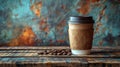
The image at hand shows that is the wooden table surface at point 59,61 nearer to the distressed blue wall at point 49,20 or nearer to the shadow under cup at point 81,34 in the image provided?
the shadow under cup at point 81,34

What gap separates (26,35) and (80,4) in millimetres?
453

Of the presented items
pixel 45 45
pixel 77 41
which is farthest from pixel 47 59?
pixel 45 45

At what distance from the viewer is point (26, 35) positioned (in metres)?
1.94

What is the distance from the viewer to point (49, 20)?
194 centimetres

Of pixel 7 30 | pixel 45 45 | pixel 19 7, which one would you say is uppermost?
pixel 19 7

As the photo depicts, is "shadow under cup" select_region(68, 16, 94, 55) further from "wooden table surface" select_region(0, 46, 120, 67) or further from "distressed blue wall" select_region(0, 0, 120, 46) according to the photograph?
"distressed blue wall" select_region(0, 0, 120, 46)

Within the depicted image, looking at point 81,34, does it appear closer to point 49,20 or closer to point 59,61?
point 59,61

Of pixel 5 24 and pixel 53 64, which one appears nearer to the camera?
pixel 53 64

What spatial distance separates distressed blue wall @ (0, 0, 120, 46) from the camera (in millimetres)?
1927

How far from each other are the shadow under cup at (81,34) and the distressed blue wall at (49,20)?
457mm

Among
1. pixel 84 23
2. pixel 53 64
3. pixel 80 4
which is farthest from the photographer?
pixel 80 4

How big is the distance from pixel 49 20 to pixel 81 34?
523 millimetres

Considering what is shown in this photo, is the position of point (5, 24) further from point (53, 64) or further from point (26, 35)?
point (53, 64)

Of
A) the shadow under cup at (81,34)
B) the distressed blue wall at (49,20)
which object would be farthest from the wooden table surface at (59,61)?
the distressed blue wall at (49,20)
